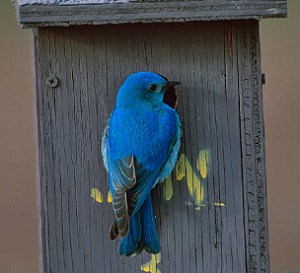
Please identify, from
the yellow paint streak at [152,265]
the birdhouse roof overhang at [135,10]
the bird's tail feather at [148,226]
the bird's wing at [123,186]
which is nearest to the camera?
the birdhouse roof overhang at [135,10]

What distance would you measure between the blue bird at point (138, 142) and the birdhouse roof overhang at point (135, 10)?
0.21 m

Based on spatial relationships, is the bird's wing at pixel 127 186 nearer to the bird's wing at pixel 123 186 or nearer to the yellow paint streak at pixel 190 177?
the bird's wing at pixel 123 186


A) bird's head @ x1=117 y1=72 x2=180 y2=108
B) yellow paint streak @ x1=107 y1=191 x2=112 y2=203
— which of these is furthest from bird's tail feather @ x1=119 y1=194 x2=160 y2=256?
bird's head @ x1=117 y1=72 x2=180 y2=108

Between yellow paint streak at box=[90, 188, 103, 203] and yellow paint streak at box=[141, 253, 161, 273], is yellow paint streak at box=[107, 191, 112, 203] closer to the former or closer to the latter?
yellow paint streak at box=[90, 188, 103, 203]

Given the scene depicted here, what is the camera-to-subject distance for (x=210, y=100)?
3477 mm

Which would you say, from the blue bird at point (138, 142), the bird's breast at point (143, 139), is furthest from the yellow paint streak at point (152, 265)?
the bird's breast at point (143, 139)

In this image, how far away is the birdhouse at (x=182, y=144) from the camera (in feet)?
11.3

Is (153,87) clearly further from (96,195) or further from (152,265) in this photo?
(152,265)

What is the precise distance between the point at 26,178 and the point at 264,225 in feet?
6.70

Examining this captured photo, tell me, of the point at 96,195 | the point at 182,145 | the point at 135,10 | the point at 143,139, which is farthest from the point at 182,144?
the point at 135,10

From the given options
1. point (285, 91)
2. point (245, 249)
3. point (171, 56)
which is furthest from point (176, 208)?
point (285, 91)

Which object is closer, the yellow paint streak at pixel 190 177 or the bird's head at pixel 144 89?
the bird's head at pixel 144 89

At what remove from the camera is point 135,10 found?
127 inches

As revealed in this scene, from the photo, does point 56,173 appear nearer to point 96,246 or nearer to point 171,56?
point 96,246
